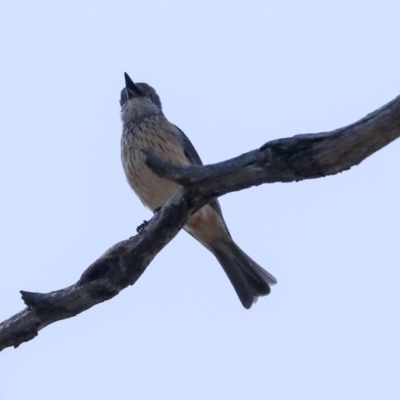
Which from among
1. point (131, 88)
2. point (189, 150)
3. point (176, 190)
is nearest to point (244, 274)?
point (176, 190)

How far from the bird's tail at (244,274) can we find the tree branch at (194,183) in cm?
265

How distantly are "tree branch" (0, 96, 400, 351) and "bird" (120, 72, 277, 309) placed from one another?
233 cm

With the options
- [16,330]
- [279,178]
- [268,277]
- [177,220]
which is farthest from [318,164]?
[268,277]

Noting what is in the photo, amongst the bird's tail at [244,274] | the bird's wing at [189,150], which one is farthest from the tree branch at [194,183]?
the bird's wing at [189,150]

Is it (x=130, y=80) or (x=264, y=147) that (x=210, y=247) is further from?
(x=264, y=147)

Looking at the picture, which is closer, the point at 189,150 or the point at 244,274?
the point at 244,274

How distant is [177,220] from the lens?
5.41 m

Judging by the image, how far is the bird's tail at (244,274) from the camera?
26.5 ft

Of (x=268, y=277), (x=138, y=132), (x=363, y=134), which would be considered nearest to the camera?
(x=363, y=134)

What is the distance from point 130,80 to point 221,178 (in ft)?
16.1

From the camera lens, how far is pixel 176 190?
7.97 meters

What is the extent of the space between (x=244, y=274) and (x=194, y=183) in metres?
3.18

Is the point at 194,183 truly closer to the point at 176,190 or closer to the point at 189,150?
the point at 176,190

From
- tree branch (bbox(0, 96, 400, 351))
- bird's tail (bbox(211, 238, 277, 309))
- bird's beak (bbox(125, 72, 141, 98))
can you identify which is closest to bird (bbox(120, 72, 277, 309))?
bird's tail (bbox(211, 238, 277, 309))
